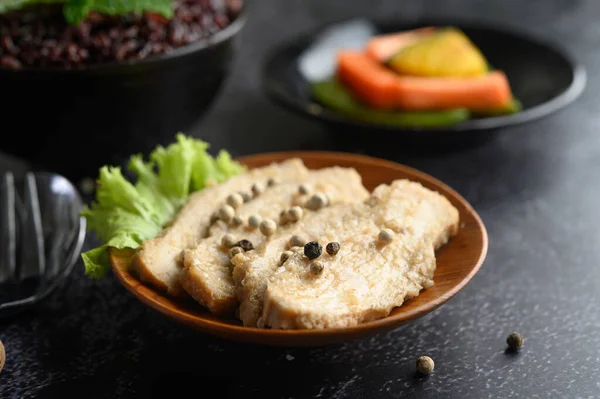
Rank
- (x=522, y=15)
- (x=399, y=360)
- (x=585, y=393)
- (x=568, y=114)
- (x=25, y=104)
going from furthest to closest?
(x=522, y=15), (x=568, y=114), (x=25, y=104), (x=399, y=360), (x=585, y=393)

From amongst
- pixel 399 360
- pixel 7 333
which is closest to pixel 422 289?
pixel 399 360

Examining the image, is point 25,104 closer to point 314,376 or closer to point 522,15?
point 314,376

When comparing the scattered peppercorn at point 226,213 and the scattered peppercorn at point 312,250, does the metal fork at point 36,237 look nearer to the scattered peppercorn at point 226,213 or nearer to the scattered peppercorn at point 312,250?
the scattered peppercorn at point 226,213

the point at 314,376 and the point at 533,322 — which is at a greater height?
the point at 314,376

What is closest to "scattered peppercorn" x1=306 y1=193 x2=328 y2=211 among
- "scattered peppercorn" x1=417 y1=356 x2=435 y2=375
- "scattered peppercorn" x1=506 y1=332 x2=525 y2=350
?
"scattered peppercorn" x1=417 y1=356 x2=435 y2=375

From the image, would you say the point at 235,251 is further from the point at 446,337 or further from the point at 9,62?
the point at 9,62

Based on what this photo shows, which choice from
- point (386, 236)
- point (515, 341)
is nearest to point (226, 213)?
point (386, 236)

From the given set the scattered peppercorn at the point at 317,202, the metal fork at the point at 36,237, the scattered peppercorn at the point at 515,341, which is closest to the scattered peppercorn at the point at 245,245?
the scattered peppercorn at the point at 317,202
